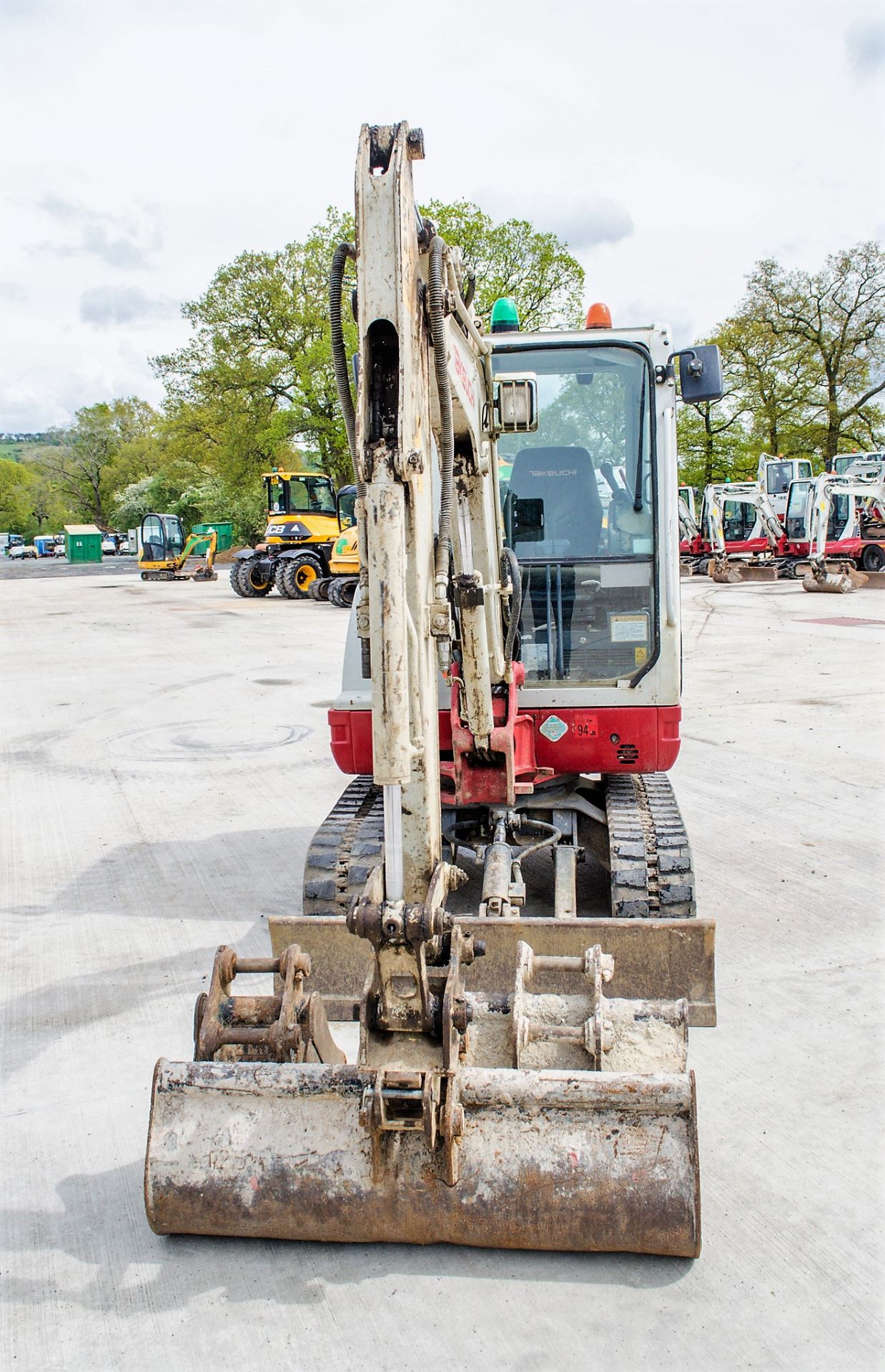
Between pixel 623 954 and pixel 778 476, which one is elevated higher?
pixel 778 476

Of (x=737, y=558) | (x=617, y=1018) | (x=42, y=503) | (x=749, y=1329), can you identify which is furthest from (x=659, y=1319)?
(x=42, y=503)

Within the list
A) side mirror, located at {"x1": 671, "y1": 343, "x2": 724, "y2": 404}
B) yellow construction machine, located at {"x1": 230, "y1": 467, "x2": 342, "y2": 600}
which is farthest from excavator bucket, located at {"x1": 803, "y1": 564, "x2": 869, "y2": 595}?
side mirror, located at {"x1": 671, "y1": 343, "x2": 724, "y2": 404}

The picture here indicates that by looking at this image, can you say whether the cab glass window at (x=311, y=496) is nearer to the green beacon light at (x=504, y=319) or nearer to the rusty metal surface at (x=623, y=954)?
the green beacon light at (x=504, y=319)

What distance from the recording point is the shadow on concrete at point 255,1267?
9.44 feet

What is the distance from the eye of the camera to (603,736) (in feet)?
16.6

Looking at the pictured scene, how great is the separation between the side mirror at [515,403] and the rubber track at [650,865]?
1818mm

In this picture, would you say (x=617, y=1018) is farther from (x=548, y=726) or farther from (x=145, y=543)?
(x=145, y=543)

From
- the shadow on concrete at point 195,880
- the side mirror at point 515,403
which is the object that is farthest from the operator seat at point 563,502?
the shadow on concrete at point 195,880

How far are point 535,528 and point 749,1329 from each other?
3448 millimetres

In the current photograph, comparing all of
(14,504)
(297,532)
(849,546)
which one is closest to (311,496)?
(297,532)

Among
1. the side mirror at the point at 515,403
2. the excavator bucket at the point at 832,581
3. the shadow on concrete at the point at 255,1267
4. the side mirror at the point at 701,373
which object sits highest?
the side mirror at the point at 701,373

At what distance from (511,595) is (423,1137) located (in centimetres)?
217

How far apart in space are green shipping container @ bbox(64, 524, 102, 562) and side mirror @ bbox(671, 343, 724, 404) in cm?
5847

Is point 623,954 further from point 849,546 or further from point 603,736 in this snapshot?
point 849,546
